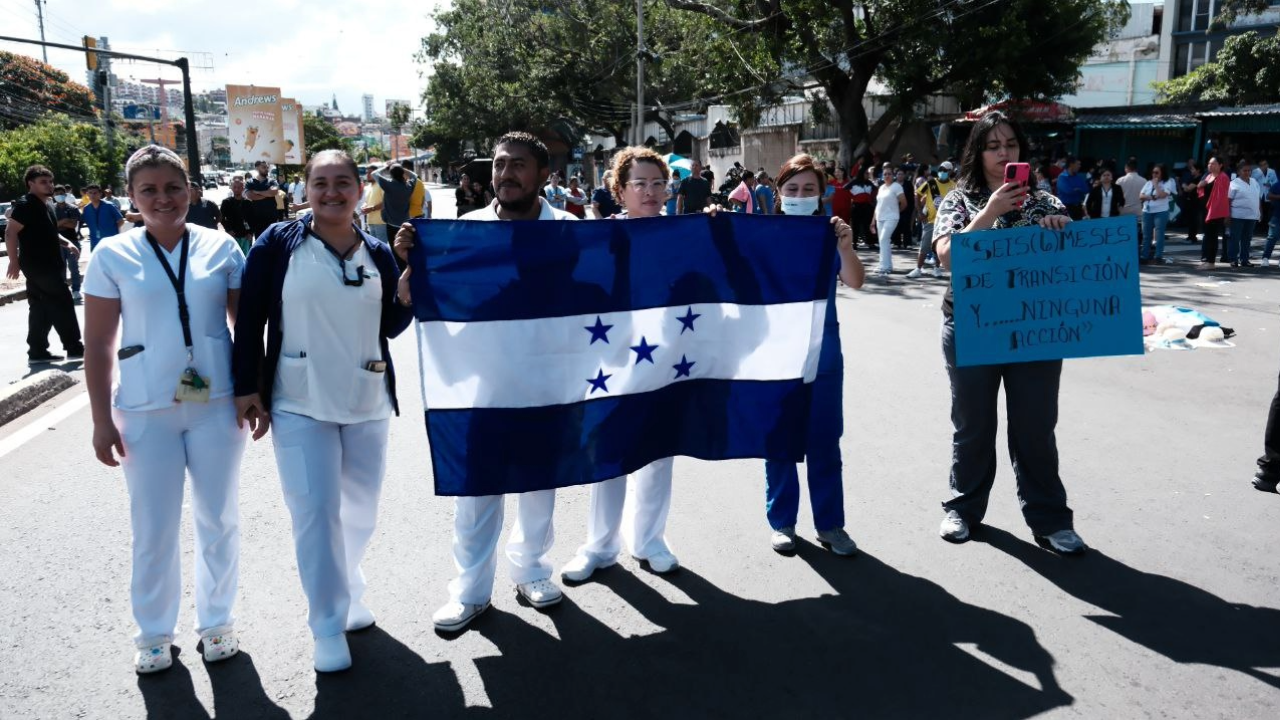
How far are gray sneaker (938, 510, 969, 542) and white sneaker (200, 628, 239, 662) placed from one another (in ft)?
10.5

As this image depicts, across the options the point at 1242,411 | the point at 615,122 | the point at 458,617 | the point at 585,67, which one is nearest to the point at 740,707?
the point at 458,617

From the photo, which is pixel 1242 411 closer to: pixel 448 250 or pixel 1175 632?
pixel 1175 632

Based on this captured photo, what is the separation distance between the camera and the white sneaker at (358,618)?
3.94 meters

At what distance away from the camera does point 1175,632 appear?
387 cm

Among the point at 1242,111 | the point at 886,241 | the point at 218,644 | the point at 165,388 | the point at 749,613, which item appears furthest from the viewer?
the point at 1242,111

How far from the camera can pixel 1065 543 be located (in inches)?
182

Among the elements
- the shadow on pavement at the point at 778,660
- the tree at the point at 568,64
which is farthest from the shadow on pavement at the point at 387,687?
the tree at the point at 568,64

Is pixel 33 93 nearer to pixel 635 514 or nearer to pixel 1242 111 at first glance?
pixel 1242 111

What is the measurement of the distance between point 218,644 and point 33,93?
80321 mm

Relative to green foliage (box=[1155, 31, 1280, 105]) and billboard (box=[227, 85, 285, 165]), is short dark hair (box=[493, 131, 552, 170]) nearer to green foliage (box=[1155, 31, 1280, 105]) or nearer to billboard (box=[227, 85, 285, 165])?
billboard (box=[227, 85, 285, 165])

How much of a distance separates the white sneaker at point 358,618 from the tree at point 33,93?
220 feet

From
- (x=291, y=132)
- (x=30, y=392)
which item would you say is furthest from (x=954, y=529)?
(x=291, y=132)

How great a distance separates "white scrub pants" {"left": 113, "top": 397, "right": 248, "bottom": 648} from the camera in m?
3.53

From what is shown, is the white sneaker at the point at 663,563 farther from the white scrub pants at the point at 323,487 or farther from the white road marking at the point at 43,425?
the white road marking at the point at 43,425
